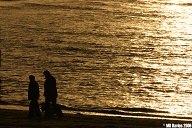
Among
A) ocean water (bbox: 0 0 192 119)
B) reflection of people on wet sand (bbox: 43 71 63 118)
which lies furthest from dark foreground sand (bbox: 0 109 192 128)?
ocean water (bbox: 0 0 192 119)

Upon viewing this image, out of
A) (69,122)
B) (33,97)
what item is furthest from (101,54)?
(69,122)

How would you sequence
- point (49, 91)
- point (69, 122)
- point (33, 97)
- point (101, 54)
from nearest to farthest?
point (69, 122) → point (49, 91) → point (33, 97) → point (101, 54)

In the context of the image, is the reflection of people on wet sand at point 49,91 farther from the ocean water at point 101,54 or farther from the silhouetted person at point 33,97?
the ocean water at point 101,54

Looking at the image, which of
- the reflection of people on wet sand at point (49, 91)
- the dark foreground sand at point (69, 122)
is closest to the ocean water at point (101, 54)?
the dark foreground sand at point (69, 122)

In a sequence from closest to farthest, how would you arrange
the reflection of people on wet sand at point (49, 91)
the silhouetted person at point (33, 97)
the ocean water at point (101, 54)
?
the reflection of people on wet sand at point (49, 91) < the silhouetted person at point (33, 97) < the ocean water at point (101, 54)

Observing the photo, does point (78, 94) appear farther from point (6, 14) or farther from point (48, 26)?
point (6, 14)

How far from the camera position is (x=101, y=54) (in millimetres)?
49219

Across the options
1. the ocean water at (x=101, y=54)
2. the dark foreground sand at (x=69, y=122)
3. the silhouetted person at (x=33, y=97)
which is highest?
the ocean water at (x=101, y=54)

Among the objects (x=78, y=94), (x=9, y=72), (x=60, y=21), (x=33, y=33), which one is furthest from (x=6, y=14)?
(x=78, y=94)

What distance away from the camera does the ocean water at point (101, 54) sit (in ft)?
96.3

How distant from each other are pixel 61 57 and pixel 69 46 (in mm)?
6339

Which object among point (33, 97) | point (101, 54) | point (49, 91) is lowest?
point (33, 97)

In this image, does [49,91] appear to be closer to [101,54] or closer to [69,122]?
[69,122]

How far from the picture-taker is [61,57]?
46.7 meters
